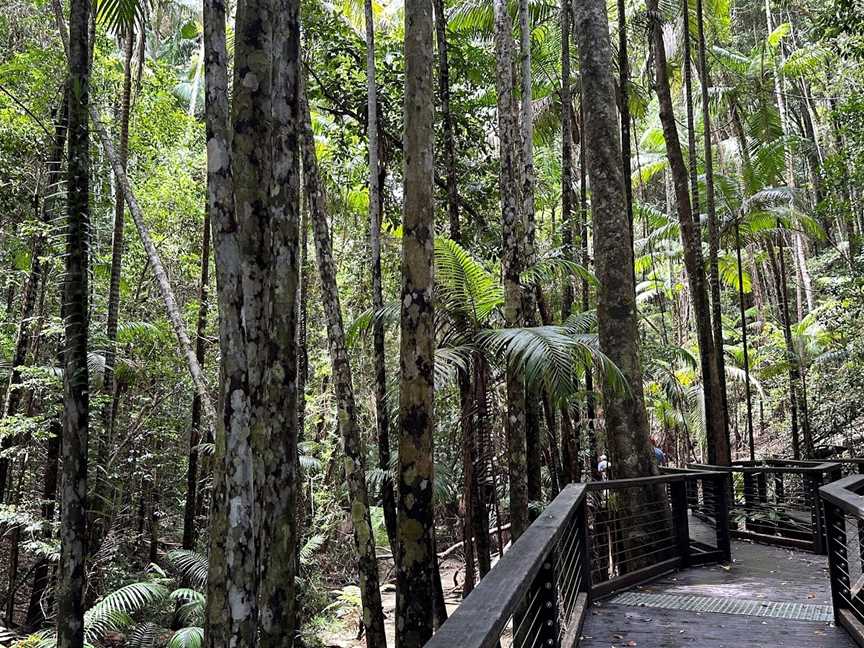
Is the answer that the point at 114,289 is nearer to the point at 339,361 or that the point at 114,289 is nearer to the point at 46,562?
the point at 46,562

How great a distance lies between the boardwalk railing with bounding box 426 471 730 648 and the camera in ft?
Result: 7.05

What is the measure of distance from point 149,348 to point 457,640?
1386 cm

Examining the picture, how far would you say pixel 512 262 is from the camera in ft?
23.1

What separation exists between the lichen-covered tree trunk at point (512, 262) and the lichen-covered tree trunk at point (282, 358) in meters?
2.95

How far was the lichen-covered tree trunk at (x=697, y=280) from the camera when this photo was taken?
11.3 meters

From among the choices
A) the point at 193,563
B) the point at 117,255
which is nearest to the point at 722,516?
the point at 193,563

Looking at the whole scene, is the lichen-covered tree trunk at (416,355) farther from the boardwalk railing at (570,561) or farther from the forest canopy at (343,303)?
the boardwalk railing at (570,561)

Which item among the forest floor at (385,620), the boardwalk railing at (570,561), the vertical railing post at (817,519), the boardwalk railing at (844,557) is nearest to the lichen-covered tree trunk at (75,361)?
the boardwalk railing at (570,561)

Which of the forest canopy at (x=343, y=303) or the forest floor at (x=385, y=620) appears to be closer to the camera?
the forest canopy at (x=343, y=303)

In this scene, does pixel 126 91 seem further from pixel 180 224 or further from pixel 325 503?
pixel 325 503

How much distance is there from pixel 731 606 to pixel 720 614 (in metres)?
0.36

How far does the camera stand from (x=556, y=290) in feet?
43.5

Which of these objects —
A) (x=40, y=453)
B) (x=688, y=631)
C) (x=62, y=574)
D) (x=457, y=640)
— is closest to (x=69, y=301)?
(x=62, y=574)

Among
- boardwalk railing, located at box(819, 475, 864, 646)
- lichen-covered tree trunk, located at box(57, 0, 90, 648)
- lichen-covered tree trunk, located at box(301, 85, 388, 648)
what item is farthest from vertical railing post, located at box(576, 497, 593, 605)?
lichen-covered tree trunk, located at box(57, 0, 90, 648)
